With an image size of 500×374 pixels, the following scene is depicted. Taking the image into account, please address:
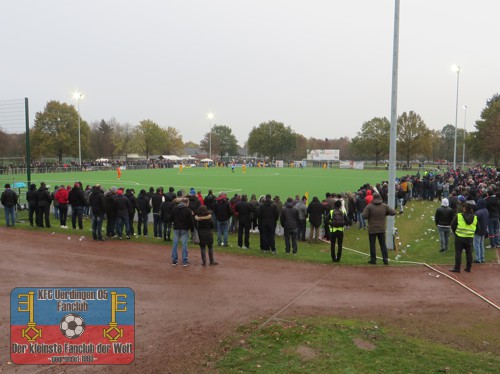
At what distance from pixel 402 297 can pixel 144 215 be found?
9660mm

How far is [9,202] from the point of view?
1625 cm

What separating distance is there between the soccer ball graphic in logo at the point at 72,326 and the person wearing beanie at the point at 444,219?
10598 mm

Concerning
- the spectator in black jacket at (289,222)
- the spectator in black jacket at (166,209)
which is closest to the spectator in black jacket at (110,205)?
the spectator in black jacket at (166,209)

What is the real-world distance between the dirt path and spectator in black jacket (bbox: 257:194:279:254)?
92 centimetres

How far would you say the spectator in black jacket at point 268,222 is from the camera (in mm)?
12641

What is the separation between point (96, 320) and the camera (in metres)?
6.80

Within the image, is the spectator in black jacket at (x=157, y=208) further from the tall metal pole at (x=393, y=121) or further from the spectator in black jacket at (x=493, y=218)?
the spectator in black jacket at (x=493, y=218)

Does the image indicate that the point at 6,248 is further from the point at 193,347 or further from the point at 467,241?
the point at 467,241

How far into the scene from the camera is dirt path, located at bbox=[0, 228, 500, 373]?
639cm

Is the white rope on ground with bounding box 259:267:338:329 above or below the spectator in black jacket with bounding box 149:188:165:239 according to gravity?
below

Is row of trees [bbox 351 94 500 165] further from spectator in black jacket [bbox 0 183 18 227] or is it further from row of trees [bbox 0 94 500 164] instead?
spectator in black jacket [bbox 0 183 18 227]

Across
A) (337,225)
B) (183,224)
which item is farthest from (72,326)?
(337,225)

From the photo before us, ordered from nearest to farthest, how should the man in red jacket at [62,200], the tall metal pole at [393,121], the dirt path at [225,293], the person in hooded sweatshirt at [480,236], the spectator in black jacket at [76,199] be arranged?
the dirt path at [225,293]
the person in hooded sweatshirt at [480,236]
the tall metal pole at [393,121]
the spectator in black jacket at [76,199]
the man in red jacket at [62,200]

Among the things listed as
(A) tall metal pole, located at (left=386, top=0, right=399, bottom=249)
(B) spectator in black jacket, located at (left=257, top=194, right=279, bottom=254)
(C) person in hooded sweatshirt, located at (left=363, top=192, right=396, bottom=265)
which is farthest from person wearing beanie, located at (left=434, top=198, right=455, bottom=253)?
(B) spectator in black jacket, located at (left=257, top=194, right=279, bottom=254)
